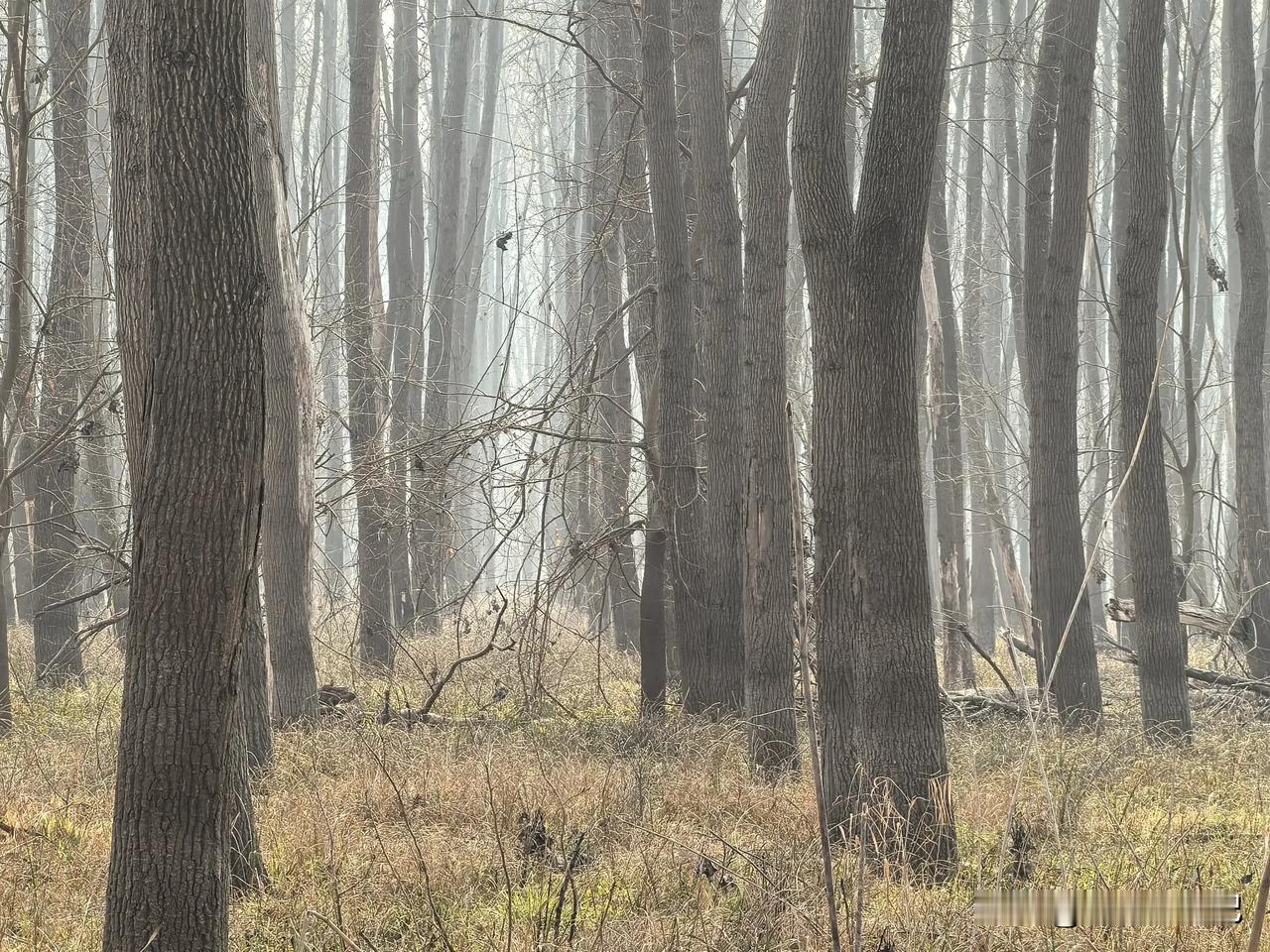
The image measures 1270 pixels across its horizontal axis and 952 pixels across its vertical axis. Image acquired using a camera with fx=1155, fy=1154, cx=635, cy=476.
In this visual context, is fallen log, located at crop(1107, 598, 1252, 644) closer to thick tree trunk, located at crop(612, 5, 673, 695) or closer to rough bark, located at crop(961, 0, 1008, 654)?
thick tree trunk, located at crop(612, 5, 673, 695)

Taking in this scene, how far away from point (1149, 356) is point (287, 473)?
5.88 metres

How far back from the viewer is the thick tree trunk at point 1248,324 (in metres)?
10.0

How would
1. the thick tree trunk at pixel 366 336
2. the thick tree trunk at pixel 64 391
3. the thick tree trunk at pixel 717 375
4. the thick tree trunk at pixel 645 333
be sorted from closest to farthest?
the thick tree trunk at pixel 717 375
the thick tree trunk at pixel 645 333
the thick tree trunk at pixel 64 391
the thick tree trunk at pixel 366 336

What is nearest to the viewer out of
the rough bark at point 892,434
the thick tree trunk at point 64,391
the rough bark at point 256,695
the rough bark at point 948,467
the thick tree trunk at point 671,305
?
the rough bark at point 892,434

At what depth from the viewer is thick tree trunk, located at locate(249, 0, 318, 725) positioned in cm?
730

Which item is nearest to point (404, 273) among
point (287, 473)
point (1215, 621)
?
point (287, 473)

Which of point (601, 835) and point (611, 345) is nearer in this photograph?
point (601, 835)

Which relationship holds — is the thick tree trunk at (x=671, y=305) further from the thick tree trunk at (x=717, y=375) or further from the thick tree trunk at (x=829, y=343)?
the thick tree trunk at (x=829, y=343)

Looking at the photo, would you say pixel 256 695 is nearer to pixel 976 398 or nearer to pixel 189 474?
pixel 189 474

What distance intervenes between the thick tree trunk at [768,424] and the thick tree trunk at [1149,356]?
2.65m

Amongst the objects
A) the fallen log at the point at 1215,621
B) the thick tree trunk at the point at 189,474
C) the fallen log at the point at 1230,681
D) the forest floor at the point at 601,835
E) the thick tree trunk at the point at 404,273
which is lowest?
the fallen log at the point at 1230,681

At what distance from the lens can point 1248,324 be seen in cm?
1024

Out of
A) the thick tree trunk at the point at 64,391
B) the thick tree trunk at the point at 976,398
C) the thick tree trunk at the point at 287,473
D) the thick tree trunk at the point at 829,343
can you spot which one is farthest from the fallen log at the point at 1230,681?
the thick tree trunk at the point at 64,391

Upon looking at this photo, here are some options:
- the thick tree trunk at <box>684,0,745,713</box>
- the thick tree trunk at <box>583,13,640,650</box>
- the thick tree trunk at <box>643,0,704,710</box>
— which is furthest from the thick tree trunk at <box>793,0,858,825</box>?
the thick tree trunk at <box>583,13,640,650</box>
